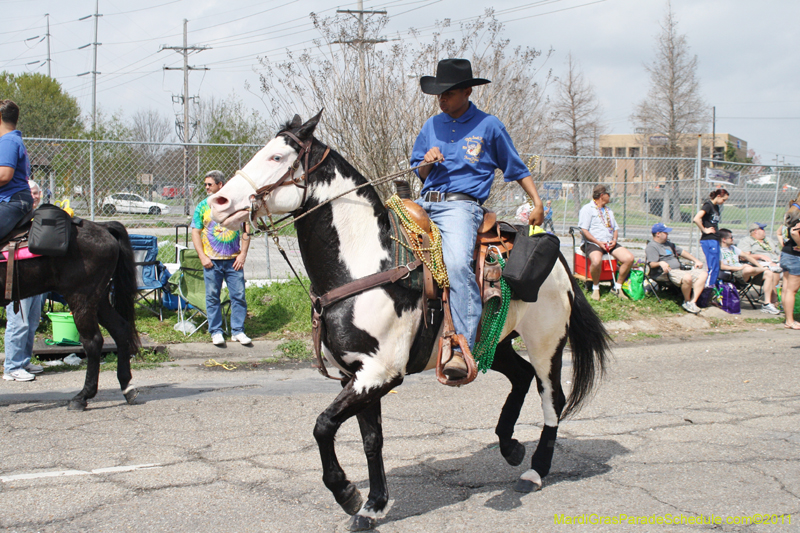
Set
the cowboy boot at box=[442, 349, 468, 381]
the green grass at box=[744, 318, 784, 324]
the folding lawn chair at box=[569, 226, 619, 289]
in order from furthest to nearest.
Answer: the folding lawn chair at box=[569, 226, 619, 289], the green grass at box=[744, 318, 784, 324], the cowboy boot at box=[442, 349, 468, 381]

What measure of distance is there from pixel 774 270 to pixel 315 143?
11065 millimetres

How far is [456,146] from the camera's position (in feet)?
12.9

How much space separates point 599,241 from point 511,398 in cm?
710

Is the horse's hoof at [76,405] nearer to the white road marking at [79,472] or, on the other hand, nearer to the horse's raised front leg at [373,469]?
the white road marking at [79,472]

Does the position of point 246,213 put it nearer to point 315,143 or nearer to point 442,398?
point 315,143

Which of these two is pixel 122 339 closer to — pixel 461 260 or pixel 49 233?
pixel 49 233

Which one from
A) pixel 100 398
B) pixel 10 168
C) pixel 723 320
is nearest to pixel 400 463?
pixel 100 398

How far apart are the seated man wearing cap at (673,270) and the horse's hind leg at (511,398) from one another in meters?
7.49

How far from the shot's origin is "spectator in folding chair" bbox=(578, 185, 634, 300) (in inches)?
428

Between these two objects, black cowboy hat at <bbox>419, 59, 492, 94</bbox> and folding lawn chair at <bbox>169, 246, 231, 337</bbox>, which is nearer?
black cowboy hat at <bbox>419, 59, 492, 94</bbox>

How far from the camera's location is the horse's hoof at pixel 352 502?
3.45 metres

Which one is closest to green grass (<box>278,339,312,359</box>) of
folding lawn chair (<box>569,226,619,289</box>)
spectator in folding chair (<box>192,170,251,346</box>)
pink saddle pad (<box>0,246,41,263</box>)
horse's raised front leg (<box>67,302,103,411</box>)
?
spectator in folding chair (<box>192,170,251,346</box>)

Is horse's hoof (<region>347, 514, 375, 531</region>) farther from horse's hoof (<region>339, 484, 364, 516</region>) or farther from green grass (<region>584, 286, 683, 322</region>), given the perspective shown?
green grass (<region>584, 286, 683, 322</region>)

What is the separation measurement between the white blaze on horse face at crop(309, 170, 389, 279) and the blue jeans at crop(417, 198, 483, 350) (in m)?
0.39
